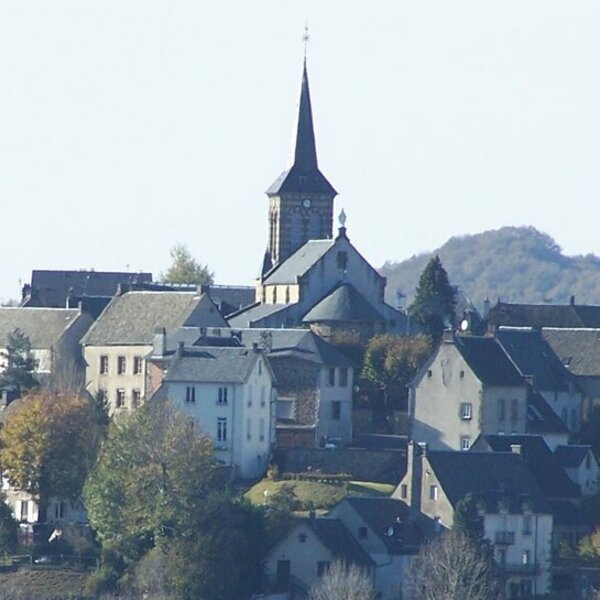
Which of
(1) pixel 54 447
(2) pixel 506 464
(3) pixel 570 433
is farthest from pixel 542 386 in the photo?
(1) pixel 54 447

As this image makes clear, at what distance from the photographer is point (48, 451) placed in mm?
89688

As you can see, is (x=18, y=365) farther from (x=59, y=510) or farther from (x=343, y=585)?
(x=343, y=585)

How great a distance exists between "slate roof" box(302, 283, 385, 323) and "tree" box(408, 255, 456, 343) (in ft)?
4.88

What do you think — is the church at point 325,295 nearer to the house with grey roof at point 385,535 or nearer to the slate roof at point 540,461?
the slate roof at point 540,461

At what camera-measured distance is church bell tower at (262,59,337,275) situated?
387 ft

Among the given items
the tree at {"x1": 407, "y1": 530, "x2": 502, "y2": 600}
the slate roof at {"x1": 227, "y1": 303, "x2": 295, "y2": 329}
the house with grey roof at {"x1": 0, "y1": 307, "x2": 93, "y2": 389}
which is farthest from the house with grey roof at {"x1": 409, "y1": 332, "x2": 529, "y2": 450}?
the house with grey roof at {"x1": 0, "y1": 307, "x2": 93, "y2": 389}

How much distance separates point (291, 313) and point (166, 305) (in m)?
4.50

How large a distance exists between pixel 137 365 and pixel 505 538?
2259 cm

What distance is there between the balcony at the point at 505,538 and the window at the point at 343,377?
13.3 metres

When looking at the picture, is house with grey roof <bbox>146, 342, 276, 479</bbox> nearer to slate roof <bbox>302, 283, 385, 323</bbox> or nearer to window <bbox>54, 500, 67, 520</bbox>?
window <bbox>54, 500, 67, 520</bbox>

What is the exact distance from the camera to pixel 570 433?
93.5m

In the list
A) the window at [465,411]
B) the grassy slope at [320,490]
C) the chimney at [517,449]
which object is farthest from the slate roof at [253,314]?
the chimney at [517,449]

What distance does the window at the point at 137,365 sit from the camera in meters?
101

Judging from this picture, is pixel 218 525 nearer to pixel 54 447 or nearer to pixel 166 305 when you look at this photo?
pixel 54 447
